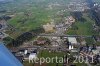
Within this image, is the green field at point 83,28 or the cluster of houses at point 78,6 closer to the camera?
the green field at point 83,28

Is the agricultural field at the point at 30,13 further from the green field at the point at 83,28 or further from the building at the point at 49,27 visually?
the green field at the point at 83,28

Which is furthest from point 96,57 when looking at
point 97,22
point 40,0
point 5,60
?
point 40,0

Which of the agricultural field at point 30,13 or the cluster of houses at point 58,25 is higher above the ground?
the agricultural field at point 30,13

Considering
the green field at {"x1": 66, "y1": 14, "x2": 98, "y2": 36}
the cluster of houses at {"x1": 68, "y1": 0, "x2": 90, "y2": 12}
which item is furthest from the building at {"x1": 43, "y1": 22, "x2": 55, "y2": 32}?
the cluster of houses at {"x1": 68, "y1": 0, "x2": 90, "y2": 12}

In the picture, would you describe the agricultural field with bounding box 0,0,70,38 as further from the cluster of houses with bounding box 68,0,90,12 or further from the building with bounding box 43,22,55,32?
the cluster of houses with bounding box 68,0,90,12

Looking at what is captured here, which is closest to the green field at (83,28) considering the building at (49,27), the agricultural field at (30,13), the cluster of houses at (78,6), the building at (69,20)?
the building at (69,20)

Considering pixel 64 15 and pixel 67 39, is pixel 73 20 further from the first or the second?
pixel 67 39

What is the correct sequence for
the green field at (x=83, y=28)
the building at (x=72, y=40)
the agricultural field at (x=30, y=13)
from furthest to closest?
the agricultural field at (x=30, y=13) → the green field at (x=83, y=28) → the building at (x=72, y=40)

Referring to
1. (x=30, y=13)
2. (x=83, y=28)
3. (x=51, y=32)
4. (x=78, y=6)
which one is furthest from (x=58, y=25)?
(x=78, y=6)

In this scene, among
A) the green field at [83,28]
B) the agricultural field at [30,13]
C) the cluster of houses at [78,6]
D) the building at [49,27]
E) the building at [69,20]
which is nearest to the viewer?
the green field at [83,28]
